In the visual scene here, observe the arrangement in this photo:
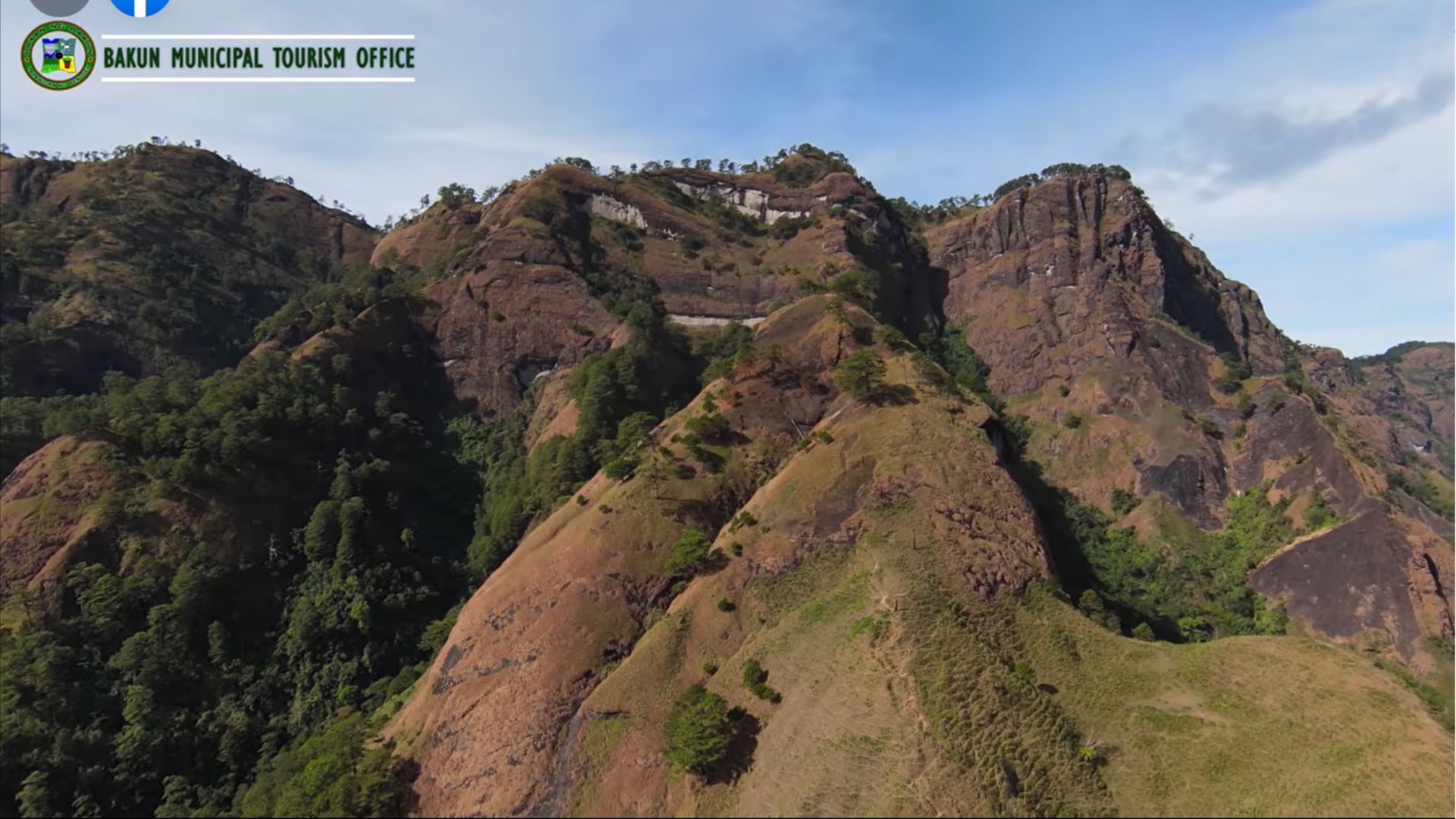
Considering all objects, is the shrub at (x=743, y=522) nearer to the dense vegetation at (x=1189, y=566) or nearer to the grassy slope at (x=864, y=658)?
the grassy slope at (x=864, y=658)

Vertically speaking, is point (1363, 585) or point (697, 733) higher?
point (1363, 585)

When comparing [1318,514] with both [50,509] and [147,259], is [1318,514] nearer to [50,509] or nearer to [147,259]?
[50,509]

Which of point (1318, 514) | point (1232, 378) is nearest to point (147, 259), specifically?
point (1318, 514)

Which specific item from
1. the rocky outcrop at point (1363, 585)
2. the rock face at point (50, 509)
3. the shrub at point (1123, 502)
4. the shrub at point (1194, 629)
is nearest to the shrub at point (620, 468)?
the rock face at point (50, 509)

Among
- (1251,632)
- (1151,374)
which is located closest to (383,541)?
(1251,632)

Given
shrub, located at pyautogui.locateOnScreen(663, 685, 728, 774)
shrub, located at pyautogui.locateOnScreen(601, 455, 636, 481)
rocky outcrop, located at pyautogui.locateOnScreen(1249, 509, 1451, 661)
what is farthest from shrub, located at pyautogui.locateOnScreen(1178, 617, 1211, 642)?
shrub, located at pyautogui.locateOnScreen(601, 455, 636, 481)

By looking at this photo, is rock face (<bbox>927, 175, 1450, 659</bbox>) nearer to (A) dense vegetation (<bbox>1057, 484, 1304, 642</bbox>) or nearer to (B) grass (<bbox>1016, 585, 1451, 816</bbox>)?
(A) dense vegetation (<bbox>1057, 484, 1304, 642</bbox>)
